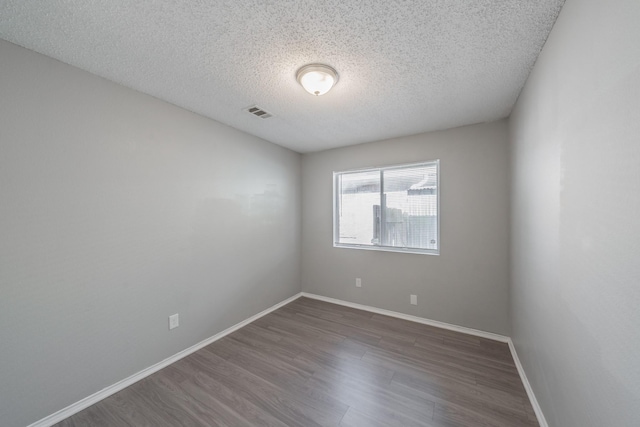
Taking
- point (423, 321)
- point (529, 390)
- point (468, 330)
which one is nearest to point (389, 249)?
point (423, 321)

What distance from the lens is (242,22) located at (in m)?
1.28

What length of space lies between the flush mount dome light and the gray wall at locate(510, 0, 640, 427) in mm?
1262

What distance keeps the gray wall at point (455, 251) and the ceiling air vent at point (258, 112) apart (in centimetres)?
144

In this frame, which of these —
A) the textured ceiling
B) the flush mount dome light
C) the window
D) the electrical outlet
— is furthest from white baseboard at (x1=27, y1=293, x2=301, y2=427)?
the flush mount dome light

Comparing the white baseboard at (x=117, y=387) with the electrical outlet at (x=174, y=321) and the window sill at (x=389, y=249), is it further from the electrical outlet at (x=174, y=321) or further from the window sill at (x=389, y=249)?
the window sill at (x=389, y=249)

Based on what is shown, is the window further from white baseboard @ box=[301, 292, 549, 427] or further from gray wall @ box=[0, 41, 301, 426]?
gray wall @ box=[0, 41, 301, 426]

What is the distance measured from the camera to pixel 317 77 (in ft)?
5.46

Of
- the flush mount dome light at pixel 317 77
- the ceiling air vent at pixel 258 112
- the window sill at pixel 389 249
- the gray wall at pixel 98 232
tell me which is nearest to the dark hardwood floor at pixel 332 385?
the gray wall at pixel 98 232

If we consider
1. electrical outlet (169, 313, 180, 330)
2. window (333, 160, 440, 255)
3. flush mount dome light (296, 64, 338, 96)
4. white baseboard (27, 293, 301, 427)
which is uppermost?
flush mount dome light (296, 64, 338, 96)

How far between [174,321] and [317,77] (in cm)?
250

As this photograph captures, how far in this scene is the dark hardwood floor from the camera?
1.57 metres

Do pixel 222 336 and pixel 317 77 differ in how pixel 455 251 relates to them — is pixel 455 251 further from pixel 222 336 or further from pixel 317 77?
pixel 222 336

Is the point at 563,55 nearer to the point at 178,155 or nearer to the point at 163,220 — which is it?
the point at 178,155

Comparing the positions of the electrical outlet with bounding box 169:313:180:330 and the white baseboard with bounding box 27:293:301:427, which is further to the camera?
the electrical outlet with bounding box 169:313:180:330
